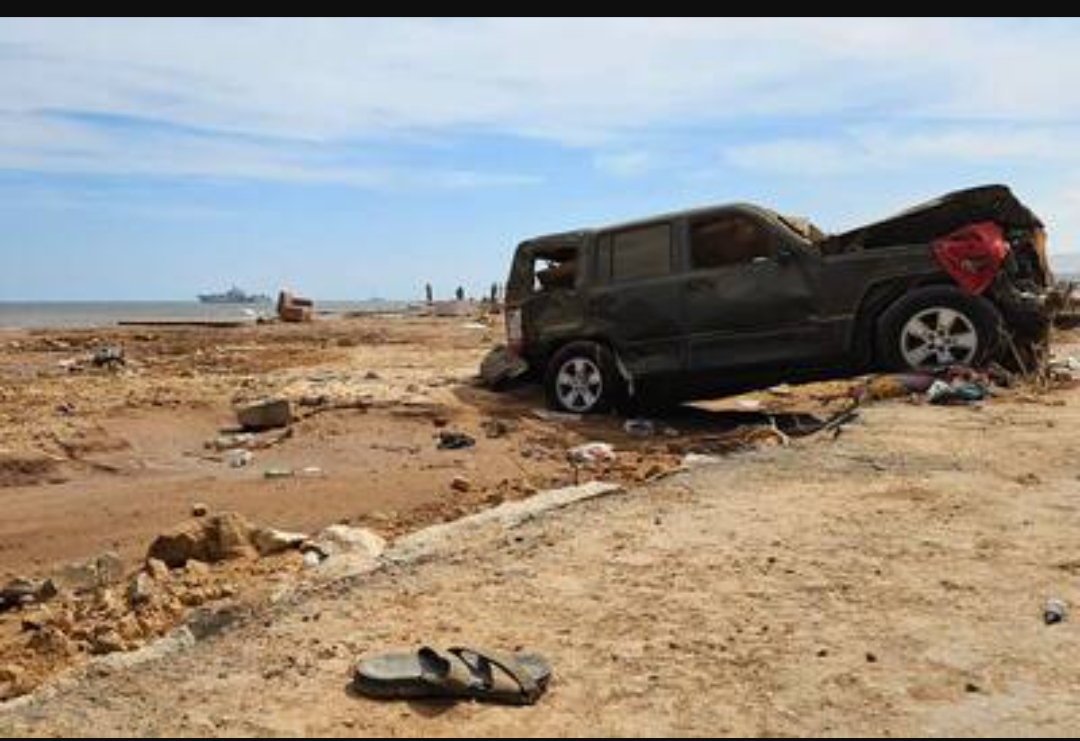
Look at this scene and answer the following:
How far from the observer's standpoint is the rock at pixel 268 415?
1170 centimetres

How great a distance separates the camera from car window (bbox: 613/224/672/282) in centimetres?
1191

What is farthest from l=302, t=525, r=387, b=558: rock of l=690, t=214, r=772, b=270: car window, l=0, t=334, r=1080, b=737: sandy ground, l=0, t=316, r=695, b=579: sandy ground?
l=690, t=214, r=772, b=270: car window

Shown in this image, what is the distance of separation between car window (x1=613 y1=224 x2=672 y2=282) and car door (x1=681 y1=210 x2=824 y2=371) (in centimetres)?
24

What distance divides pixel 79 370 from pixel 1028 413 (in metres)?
13.5

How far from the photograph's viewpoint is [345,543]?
266 inches

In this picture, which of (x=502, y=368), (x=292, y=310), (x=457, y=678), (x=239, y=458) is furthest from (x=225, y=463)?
(x=292, y=310)

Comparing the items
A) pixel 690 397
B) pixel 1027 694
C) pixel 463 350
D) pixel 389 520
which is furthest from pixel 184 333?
pixel 1027 694

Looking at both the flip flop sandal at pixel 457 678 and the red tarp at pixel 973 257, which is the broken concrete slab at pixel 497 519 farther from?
the red tarp at pixel 973 257

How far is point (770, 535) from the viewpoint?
20.2 ft

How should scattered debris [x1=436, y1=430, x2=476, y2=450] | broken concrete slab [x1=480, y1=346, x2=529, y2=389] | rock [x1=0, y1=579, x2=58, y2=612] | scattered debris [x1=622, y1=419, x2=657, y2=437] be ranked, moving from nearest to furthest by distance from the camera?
1. rock [x1=0, y1=579, x2=58, y2=612]
2. scattered debris [x1=436, y1=430, x2=476, y2=450]
3. scattered debris [x1=622, y1=419, x2=657, y2=437]
4. broken concrete slab [x1=480, y1=346, x2=529, y2=389]

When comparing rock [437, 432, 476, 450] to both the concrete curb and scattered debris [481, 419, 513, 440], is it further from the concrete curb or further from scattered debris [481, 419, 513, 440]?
the concrete curb

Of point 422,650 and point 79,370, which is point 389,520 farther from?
point 79,370

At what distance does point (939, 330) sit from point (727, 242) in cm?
205

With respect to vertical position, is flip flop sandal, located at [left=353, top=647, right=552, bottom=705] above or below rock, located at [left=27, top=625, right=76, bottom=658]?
above
